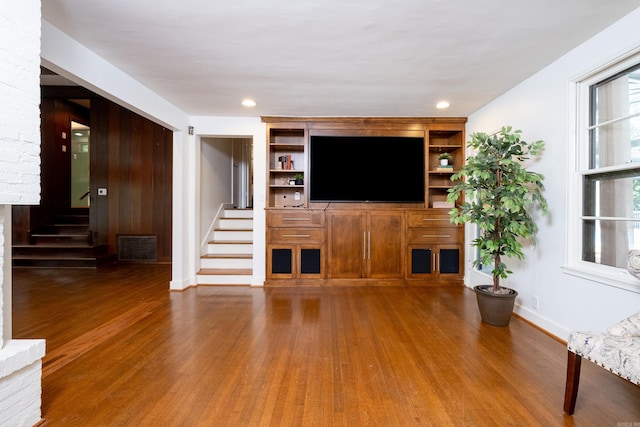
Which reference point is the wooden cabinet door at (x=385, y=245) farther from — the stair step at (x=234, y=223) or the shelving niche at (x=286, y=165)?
the stair step at (x=234, y=223)

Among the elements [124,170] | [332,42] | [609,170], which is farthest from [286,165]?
[124,170]

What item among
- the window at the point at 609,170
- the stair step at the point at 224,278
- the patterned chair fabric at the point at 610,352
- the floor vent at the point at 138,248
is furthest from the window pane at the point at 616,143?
the floor vent at the point at 138,248

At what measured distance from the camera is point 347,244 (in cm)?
415

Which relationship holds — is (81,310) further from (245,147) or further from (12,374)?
(245,147)

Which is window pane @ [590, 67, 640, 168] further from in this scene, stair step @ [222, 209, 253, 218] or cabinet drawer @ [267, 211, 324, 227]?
stair step @ [222, 209, 253, 218]

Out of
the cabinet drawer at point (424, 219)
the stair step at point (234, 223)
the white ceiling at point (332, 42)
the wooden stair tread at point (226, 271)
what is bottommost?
the wooden stair tread at point (226, 271)

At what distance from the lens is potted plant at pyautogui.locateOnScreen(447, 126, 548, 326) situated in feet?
8.48

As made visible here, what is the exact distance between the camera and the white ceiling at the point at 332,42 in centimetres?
185

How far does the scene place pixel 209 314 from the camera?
9.96 ft

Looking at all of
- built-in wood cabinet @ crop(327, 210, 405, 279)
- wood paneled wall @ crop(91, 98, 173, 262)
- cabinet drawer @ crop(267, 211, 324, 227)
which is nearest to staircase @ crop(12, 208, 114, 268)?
wood paneled wall @ crop(91, 98, 173, 262)

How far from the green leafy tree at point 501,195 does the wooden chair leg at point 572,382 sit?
46.5 inches

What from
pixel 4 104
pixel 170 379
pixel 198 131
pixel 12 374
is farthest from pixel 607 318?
pixel 198 131

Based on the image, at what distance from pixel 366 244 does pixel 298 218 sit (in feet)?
3.45

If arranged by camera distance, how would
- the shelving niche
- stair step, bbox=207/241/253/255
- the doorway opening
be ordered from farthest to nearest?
the doorway opening < stair step, bbox=207/241/253/255 < the shelving niche
